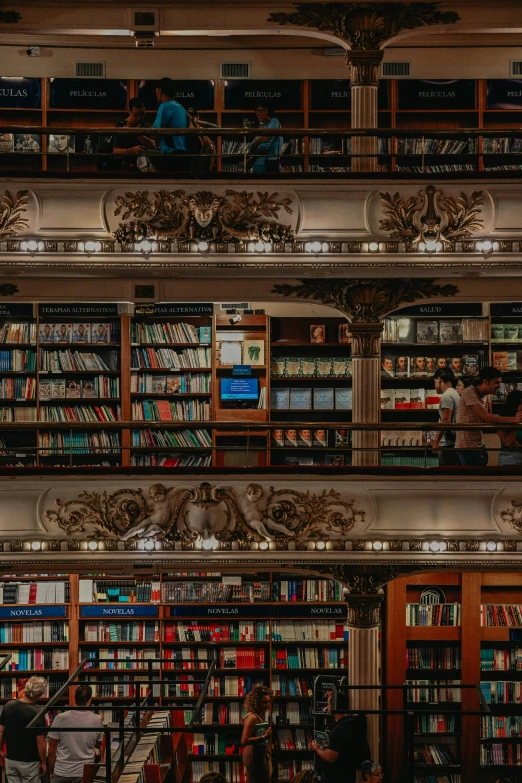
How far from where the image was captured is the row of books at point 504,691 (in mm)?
9922

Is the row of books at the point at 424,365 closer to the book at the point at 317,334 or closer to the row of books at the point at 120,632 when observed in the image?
the book at the point at 317,334

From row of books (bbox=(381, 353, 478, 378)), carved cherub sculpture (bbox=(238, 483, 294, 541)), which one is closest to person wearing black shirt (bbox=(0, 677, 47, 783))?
carved cherub sculpture (bbox=(238, 483, 294, 541))

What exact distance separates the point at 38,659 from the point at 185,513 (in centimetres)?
270

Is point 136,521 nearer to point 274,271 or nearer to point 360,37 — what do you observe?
point 274,271

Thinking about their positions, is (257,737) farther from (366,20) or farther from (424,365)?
(366,20)

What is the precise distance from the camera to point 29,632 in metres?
10.0

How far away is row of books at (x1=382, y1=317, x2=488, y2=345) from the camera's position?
1044 centimetres

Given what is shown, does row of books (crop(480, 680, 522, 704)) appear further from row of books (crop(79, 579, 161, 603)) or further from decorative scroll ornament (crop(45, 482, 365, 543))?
row of books (crop(79, 579, 161, 603))

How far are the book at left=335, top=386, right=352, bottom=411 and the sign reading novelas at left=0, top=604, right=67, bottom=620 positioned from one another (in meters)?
3.10

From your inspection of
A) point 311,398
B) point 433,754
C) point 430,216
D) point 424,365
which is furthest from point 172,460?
point 433,754

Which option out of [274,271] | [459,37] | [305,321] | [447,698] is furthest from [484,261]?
[447,698]

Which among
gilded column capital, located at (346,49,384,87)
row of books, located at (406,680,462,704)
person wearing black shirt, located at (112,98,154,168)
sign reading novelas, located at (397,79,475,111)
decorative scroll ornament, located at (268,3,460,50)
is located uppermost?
decorative scroll ornament, located at (268,3,460,50)

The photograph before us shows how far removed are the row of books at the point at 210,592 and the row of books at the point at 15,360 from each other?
7.94 ft

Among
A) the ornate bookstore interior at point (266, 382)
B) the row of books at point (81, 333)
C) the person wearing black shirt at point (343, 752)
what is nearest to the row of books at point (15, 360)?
the ornate bookstore interior at point (266, 382)
